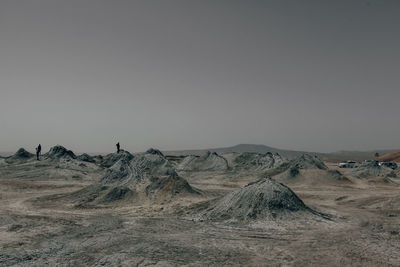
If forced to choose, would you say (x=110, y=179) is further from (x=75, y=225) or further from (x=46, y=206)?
(x=75, y=225)

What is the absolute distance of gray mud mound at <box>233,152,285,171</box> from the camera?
2005 inches

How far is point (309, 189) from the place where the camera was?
35375mm

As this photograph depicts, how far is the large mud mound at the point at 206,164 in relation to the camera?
5343 cm

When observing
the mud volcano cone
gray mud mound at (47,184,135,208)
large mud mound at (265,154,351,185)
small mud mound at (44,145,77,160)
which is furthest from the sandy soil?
the mud volcano cone

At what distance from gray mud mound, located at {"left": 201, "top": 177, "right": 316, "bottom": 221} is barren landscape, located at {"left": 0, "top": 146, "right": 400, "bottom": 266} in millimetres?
67

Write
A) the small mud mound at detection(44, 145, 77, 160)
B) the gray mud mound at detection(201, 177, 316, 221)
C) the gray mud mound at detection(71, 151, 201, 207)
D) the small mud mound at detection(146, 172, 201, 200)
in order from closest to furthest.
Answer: the gray mud mound at detection(201, 177, 316, 221) → the gray mud mound at detection(71, 151, 201, 207) → the small mud mound at detection(146, 172, 201, 200) → the small mud mound at detection(44, 145, 77, 160)

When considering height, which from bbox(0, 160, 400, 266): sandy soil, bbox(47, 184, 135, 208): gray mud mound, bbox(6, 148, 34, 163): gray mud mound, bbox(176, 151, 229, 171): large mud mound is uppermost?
bbox(6, 148, 34, 163): gray mud mound

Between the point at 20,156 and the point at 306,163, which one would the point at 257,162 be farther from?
the point at 20,156

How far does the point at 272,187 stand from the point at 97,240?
38.6 feet

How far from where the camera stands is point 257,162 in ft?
174

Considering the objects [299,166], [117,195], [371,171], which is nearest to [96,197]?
[117,195]

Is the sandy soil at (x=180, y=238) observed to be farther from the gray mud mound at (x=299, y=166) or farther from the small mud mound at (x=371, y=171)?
the small mud mound at (x=371, y=171)

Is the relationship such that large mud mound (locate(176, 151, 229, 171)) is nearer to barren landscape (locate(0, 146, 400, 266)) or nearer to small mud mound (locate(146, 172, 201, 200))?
barren landscape (locate(0, 146, 400, 266))

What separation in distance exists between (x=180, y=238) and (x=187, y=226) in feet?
8.08
